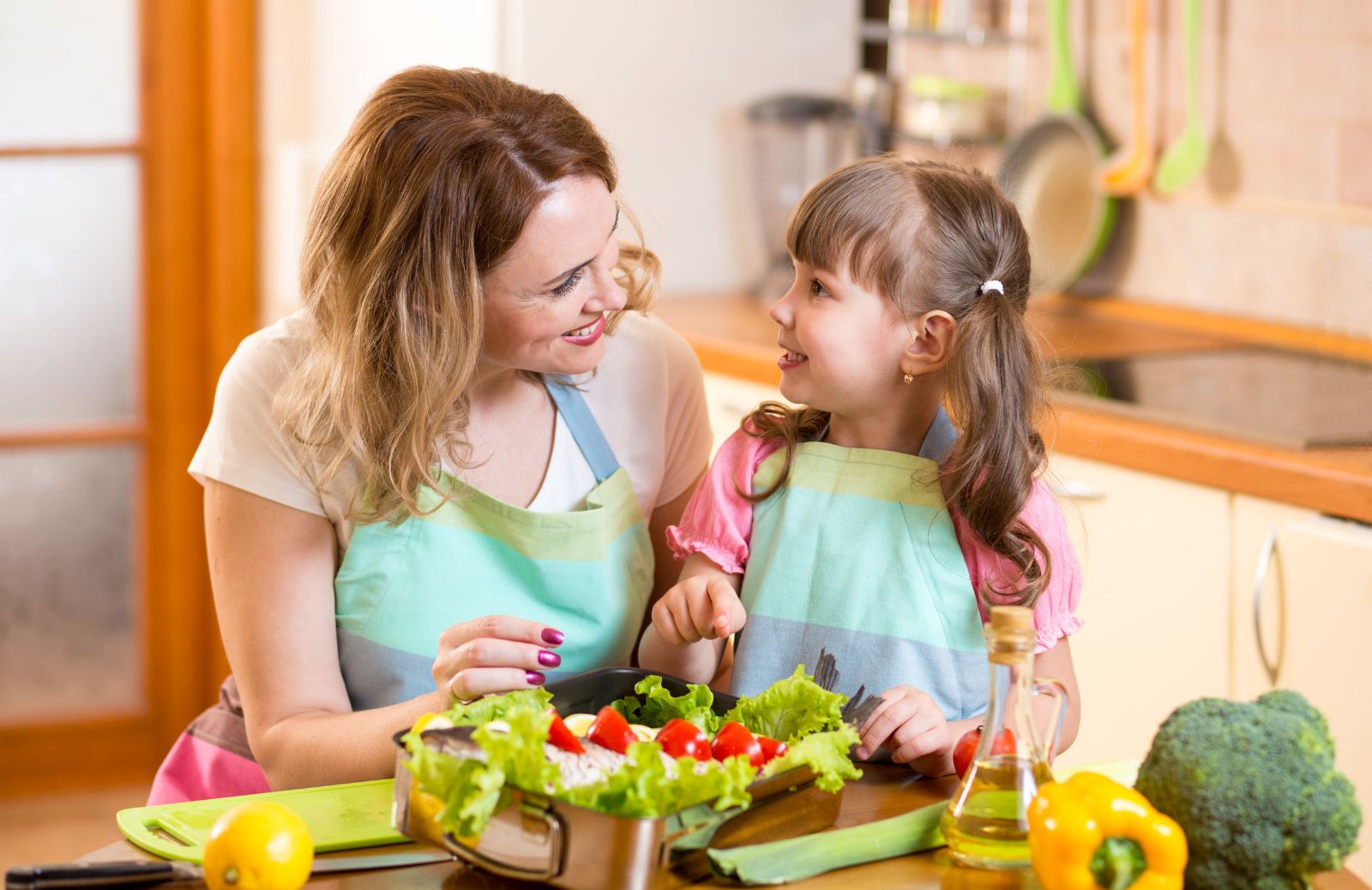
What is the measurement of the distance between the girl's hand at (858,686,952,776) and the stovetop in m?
0.88

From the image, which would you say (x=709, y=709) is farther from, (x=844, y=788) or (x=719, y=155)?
(x=719, y=155)

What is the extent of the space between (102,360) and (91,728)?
83cm

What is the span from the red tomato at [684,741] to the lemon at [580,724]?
68 mm

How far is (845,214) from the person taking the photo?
142 cm

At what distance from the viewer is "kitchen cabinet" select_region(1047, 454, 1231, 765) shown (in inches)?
83.3

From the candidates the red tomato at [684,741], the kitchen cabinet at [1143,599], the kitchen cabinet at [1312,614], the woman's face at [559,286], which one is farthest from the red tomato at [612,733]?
the kitchen cabinet at [1312,614]

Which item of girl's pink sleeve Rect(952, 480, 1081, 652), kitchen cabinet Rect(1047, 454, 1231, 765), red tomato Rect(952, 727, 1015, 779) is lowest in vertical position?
kitchen cabinet Rect(1047, 454, 1231, 765)

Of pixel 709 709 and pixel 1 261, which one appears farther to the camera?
pixel 1 261

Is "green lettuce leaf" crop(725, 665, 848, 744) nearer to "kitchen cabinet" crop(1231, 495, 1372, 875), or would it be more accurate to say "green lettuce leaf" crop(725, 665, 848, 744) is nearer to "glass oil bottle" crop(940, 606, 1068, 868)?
"glass oil bottle" crop(940, 606, 1068, 868)

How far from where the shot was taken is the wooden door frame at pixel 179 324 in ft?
11.4

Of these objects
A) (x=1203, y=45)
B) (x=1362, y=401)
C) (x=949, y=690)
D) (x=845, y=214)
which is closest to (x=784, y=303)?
(x=845, y=214)

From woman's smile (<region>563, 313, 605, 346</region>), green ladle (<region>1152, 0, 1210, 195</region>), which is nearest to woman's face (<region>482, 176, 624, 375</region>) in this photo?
woman's smile (<region>563, 313, 605, 346</region>)

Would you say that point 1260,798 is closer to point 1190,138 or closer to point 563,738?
point 563,738

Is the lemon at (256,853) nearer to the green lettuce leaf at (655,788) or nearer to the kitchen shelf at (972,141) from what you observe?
the green lettuce leaf at (655,788)
